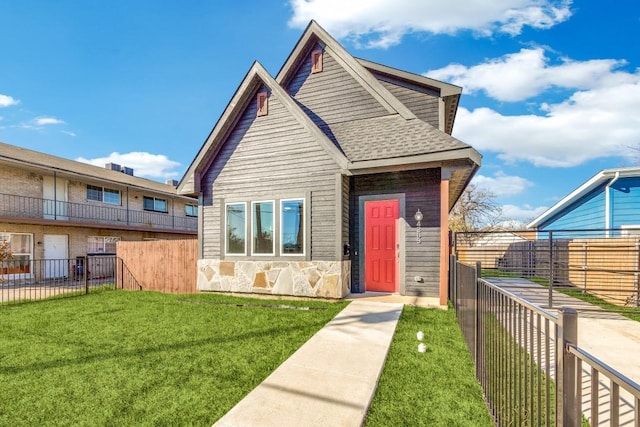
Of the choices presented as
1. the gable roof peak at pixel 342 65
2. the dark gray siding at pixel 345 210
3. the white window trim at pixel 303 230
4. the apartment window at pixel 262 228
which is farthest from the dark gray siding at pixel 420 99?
the apartment window at pixel 262 228

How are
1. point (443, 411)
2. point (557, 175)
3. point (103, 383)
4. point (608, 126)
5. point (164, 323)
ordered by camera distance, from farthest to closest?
point (557, 175)
point (608, 126)
point (164, 323)
point (103, 383)
point (443, 411)

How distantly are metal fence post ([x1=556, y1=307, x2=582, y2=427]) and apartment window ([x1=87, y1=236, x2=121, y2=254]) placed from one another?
2167cm

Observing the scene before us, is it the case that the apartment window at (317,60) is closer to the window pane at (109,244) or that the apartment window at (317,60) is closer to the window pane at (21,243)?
the window pane at (21,243)

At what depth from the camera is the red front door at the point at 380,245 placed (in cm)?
809

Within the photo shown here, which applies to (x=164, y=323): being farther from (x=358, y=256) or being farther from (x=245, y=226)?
(x=358, y=256)

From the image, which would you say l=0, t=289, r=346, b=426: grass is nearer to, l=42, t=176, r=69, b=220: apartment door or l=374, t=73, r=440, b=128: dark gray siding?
l=374, t=73, r=440, b=128: dark gray siding

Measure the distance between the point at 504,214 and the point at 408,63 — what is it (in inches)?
908

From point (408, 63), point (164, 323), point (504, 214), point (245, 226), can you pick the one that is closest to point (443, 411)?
point (164, 323)

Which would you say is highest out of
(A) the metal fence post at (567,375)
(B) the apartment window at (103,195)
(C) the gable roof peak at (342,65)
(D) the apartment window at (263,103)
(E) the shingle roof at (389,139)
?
(C) the gable roof peak at (342,65)

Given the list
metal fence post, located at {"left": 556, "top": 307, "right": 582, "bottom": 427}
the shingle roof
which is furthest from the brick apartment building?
metal fence post, located at {"left": 556, "top": 307, "right": 582, "bottom": 427}

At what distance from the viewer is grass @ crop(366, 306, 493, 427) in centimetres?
273

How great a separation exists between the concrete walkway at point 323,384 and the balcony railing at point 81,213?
17138mm

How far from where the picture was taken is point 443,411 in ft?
9.29

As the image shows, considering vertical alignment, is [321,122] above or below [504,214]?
above
